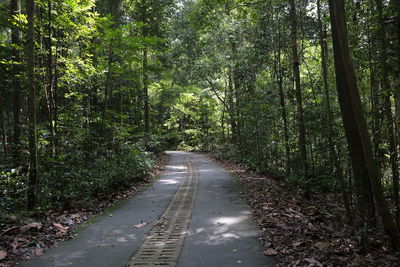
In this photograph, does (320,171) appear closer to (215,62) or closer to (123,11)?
(215,62)

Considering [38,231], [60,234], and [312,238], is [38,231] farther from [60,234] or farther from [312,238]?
[312,238]

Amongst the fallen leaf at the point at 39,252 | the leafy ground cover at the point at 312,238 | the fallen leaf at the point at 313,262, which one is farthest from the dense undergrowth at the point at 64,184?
the fallen leaf at the point at 313,262

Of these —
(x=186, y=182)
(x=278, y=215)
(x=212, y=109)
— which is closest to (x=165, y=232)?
(x=278, y=215)

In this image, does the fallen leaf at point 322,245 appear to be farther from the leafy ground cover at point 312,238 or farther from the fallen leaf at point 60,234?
the fallen leaf at point 60,234

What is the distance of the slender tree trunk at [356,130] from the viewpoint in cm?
425

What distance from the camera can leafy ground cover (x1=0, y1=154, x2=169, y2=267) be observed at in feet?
16.0

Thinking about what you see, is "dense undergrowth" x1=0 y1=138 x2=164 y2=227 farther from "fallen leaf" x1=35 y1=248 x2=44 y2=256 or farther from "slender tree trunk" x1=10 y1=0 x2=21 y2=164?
"slender tree trunk" x1=10 y1=0 x2=21 y2=164

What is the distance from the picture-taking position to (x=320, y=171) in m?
11.1

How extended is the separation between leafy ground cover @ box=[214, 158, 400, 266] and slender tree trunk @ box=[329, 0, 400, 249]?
0.46 m

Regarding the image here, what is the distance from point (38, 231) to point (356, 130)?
6.50m

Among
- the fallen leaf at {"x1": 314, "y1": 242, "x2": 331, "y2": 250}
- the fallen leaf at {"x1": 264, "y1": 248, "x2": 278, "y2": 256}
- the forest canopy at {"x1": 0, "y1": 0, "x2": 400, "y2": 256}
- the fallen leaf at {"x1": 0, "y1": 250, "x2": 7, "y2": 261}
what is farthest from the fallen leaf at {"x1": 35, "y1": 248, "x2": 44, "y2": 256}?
the fallen leaf at {"x1": 314, "y1": 242, "x2": 331, "y2": 250}

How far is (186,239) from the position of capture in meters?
5.39

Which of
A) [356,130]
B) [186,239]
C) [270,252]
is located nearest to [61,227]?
[186,239]

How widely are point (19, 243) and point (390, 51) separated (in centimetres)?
758
